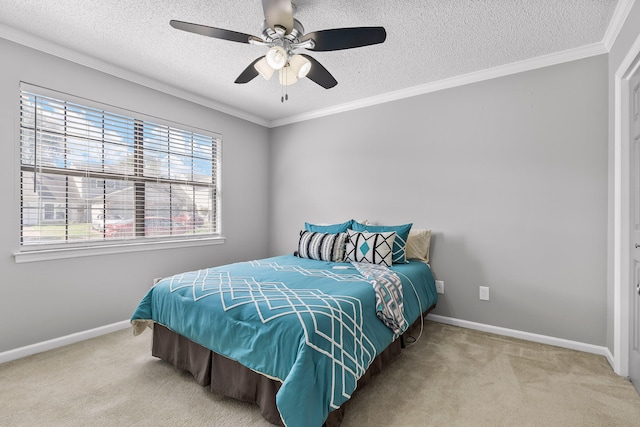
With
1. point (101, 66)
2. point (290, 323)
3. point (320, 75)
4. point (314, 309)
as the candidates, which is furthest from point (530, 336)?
point (101, 66)

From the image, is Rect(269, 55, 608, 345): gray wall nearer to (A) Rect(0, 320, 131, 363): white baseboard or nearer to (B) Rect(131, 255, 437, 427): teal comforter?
(B) Rect(131, 255, 437, 427): teal comforter

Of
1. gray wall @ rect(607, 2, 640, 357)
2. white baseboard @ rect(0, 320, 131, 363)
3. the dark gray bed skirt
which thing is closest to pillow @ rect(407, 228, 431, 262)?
the dark gray bed skirt

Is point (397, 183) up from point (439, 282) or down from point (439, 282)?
up

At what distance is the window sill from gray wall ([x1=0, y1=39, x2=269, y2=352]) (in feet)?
0.15

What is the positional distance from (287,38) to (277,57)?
184 mm

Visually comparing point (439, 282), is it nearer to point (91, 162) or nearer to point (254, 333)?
point (254, 333)

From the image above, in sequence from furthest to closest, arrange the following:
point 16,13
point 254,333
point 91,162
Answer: point 91,162, point 16,13, point 254,333

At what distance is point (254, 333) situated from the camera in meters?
1.65

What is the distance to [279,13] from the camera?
5.62 ft

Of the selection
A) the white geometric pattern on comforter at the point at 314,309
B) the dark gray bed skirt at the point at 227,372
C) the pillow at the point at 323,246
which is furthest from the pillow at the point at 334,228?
the dark gray bed skirt at the point at 227,372

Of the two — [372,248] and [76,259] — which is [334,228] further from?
[76,259]

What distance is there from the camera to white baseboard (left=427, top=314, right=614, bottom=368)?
2449mm

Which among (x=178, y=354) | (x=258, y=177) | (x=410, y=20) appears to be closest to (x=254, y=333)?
(x=178, y=354)

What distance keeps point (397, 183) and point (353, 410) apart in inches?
91.9
